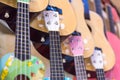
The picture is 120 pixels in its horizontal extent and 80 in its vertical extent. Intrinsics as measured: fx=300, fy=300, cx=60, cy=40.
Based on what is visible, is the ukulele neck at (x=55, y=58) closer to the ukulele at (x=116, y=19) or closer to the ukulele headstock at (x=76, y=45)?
the ukulele headstock at (x=76, y=45)

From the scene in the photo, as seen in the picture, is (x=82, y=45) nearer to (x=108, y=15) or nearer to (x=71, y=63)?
(x=71, y=63)

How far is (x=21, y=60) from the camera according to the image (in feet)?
3.11

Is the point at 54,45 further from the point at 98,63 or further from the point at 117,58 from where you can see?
the point at 117,58

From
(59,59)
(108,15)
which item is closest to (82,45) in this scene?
(59,59)

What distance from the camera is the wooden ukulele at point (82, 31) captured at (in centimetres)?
125

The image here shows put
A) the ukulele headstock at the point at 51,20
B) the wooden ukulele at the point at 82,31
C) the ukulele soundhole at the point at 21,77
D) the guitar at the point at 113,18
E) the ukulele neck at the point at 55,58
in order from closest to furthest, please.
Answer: the ukulele soundhole at the point at 21,77 → the ukulele neck at the point at 55,58 → the ukulele headstock at the point at 51,20 → the wooden ukulele at the point at 82,31 → the guitar at the point at 113,18

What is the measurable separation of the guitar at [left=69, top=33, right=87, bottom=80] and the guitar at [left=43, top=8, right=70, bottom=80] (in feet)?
0.41

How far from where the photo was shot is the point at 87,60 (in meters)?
1.34

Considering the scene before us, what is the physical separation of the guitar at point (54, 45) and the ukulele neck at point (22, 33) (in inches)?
4.3

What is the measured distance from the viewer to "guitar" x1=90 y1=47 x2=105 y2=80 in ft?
4.22

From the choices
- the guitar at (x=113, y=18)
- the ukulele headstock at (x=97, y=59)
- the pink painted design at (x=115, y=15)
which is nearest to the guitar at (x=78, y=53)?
the ukulele headstock at (x=97, y=59)

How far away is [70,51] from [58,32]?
123 millimetres

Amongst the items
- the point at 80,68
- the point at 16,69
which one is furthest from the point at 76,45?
the point at 16,69

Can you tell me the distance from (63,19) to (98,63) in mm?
260
